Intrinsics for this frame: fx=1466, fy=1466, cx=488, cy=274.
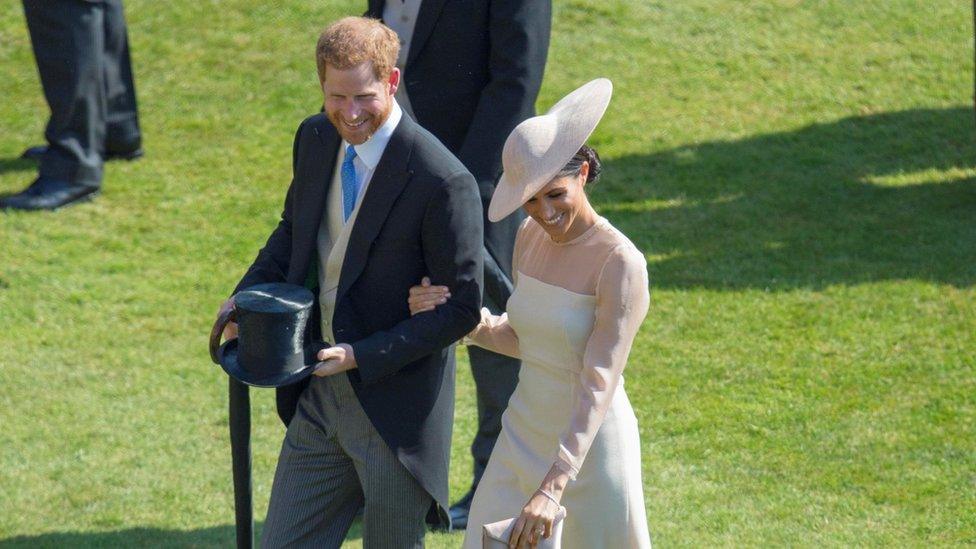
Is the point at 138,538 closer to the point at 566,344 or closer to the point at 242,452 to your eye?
the point at 242,452

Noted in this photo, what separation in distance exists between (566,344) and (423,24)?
1.74 meters

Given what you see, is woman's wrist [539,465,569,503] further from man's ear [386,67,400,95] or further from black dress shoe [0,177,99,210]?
black dress shoe [0,177,99,210]

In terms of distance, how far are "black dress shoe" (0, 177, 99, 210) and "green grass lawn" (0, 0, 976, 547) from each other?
0.48 ft

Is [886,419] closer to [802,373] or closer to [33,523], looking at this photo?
[802,373]

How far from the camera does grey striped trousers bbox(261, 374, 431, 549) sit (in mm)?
3867

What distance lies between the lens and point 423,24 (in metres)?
4.98

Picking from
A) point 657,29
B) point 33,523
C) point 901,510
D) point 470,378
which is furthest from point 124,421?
point 657,29

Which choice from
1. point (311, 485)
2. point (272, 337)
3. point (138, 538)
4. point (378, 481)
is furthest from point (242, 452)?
point (138, 538)

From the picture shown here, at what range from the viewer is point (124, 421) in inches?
251

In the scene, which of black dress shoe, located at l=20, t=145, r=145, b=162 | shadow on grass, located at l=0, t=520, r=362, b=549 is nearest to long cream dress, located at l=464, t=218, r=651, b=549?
shadow on grass, located at l=0, t=520, r=362, b=549

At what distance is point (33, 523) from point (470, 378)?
223cm

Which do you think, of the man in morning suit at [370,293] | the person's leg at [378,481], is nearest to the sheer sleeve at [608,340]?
the man in morning suit at [370,293]

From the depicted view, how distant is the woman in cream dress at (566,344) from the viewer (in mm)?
3492

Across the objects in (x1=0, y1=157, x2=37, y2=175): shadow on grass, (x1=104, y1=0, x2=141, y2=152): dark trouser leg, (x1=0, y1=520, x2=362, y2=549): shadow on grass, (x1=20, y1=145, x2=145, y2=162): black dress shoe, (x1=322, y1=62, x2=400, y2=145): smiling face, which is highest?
(x1=322, y1=62, x2=400, y2=145): smiling face
